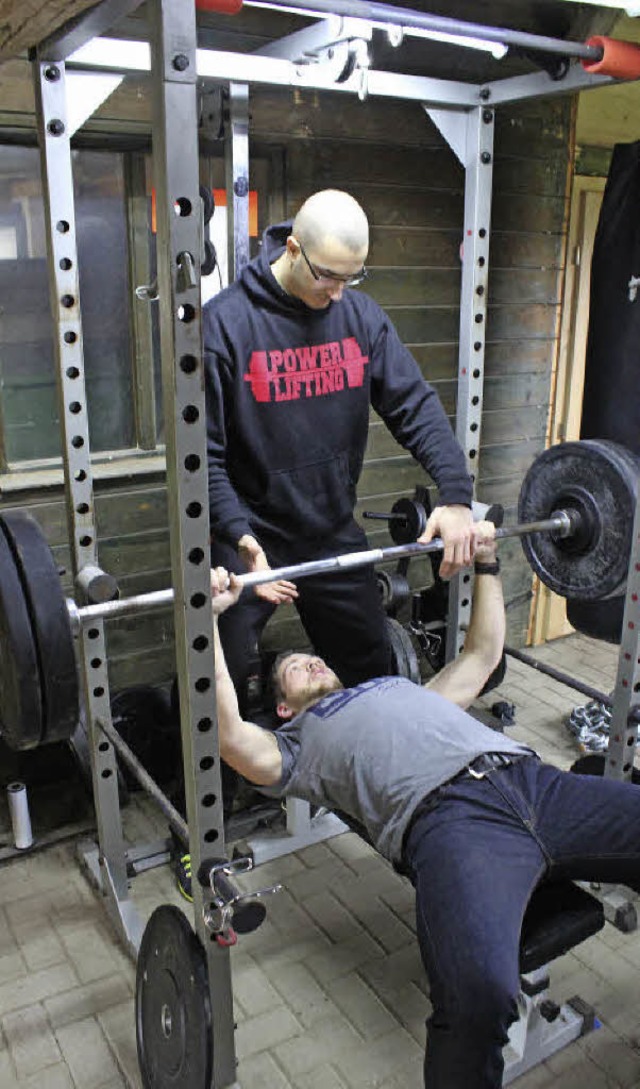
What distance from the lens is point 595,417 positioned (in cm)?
401

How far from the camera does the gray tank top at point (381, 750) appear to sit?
1.88 metres

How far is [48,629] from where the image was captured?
163cm

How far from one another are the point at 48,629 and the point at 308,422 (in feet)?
3.57

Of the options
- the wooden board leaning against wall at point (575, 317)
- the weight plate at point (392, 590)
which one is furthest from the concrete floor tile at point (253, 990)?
the wooden board leaning against wall at point (575, 317)

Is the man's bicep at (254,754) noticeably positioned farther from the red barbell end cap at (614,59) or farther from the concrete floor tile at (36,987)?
the red barbell end cap at (614,59)

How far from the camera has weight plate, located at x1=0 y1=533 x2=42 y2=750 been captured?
5.28 feet

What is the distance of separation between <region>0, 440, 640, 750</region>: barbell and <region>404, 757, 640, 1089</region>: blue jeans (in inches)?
24.0

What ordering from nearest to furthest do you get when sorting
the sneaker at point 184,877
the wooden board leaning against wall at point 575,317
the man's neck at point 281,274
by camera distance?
the man's neck at point 281,274 → the sneaker at point 184,877 → the wooden board leaning against wall at point 575,317

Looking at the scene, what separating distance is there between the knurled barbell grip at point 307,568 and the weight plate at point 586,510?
0.06m

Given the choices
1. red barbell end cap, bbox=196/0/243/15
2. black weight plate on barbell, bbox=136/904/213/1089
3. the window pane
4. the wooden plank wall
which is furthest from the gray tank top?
red barbell end cap, bbox=196/0/243/15

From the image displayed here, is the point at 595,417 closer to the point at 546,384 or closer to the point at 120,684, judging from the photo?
the point at 546,384

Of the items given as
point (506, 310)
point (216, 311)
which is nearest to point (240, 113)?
point (216, 311)

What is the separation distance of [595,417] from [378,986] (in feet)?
8.67

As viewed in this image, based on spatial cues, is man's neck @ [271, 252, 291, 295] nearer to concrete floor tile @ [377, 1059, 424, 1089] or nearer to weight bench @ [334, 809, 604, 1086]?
weight bench @ [334, 809, 604, 1086]
